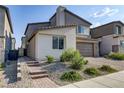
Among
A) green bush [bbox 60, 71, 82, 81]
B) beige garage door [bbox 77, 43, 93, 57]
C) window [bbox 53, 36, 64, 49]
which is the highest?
window [bbox 53, 36, 64, 49]

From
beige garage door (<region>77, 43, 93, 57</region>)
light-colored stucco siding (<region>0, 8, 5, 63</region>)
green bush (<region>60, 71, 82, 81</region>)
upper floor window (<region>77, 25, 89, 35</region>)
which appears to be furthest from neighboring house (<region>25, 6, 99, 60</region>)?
green bush (<region>60, 71, 82, 81</region>)

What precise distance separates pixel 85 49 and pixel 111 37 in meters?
5.59

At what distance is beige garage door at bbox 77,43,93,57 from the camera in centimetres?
1744

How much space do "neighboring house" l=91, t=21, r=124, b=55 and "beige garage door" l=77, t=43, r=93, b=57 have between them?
4183mm

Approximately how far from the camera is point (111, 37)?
21.0 meters

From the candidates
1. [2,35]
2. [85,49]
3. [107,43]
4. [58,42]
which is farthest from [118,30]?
[2,35]

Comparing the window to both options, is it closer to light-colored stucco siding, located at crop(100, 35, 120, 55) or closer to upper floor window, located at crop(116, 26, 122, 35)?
light-colored stucco siding, located at crop(100, 35, 120, 55)

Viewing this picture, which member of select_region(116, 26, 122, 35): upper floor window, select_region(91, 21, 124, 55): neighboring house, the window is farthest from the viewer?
select_region(116, 26, 122, 35): upper floor window

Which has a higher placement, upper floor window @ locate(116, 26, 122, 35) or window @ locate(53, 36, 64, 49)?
upper floor window @ locate(116, 26, 122, 35)

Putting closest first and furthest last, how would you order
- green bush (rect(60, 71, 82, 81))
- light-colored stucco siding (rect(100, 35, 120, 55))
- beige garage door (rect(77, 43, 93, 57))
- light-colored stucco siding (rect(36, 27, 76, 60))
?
1. green bush (rect(60, 71, 82, 81))
2. light-colored stucco siding (rect(36, 27, 76, 60))
3. beige garage door (rect(77, 43, 93, 57))
4. light-colored stucco siding (rect(100, 35, 120, 55))
